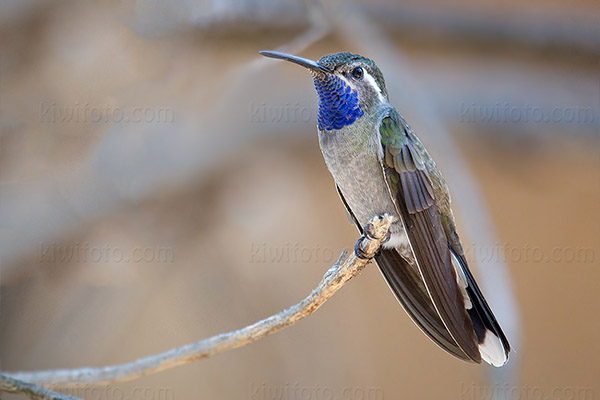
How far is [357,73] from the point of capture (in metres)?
1.83

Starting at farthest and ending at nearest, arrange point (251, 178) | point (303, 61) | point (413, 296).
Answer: point (251, 178), point (413, 296), point (303, 61)

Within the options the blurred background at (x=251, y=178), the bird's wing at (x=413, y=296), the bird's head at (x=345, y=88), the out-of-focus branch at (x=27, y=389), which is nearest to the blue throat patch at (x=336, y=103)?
the bird's head at (x=345, y=88)

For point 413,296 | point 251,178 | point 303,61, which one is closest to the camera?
point 303,61

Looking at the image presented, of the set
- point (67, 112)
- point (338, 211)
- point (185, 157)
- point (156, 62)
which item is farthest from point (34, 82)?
point (338, 211)

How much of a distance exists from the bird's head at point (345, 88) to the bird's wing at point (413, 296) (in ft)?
0.96

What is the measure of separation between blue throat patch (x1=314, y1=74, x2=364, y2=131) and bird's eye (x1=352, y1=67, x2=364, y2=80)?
45 millimetres

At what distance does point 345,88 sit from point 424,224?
42cm

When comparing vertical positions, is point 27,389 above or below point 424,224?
below

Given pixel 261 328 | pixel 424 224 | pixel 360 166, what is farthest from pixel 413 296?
pixel 261 328

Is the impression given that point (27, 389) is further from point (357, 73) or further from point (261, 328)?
point (357, 73)

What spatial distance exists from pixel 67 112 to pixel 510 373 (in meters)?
2.69

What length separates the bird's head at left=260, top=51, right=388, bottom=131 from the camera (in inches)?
69.6

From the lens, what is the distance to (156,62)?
3939 millimetres

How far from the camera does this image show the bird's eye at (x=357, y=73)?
1.82 m
